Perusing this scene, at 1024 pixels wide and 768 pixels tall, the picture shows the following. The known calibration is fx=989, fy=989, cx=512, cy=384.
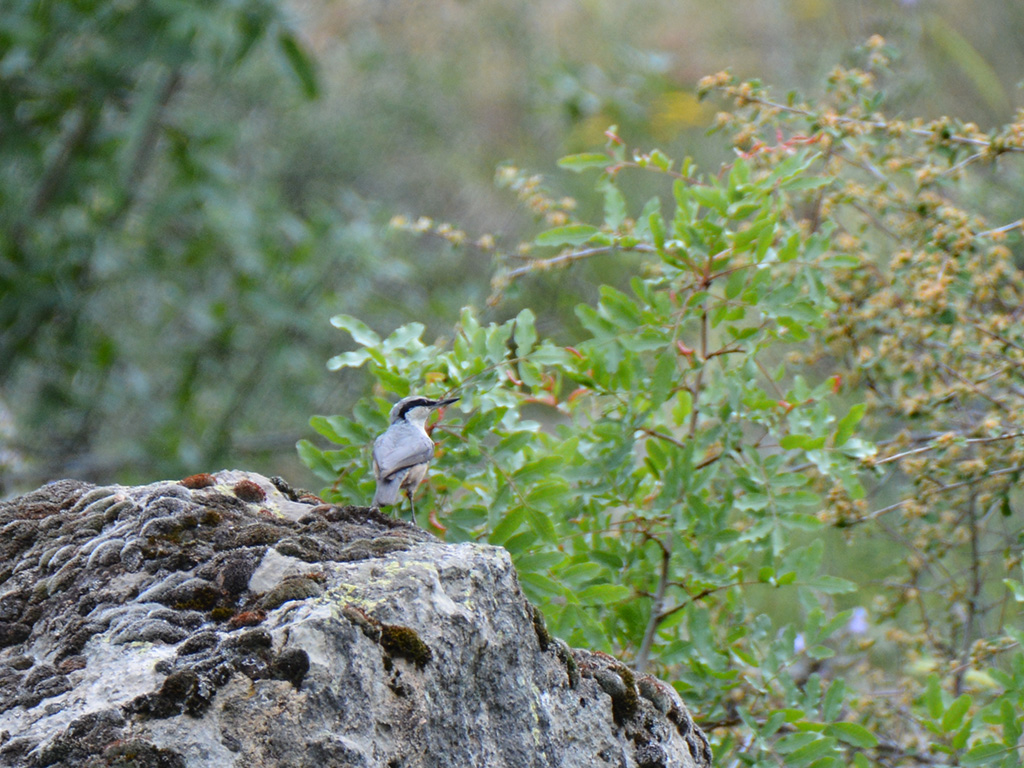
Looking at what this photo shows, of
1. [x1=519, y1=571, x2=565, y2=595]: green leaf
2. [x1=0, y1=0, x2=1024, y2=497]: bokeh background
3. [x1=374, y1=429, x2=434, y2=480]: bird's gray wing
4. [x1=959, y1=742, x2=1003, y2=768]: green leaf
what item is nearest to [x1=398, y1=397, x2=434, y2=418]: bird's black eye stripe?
[x1=374, y1=429, x2=434, y2=480]: bird's gray wing

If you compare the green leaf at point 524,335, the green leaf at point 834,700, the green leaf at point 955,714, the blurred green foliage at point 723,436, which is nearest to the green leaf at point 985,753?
the blurred green foliage at point 723,436

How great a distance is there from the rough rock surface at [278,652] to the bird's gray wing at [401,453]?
204mm

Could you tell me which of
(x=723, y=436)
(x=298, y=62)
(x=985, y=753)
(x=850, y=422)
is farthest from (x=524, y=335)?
(x=298, y=62)

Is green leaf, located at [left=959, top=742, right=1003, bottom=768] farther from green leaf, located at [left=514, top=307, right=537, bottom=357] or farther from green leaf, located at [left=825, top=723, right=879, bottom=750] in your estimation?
green leaf, located at [left=514, top=307, right=537, bottom=357]

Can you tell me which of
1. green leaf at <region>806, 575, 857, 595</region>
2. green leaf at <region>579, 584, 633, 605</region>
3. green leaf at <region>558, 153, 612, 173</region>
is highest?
green leaf at <region>558, 153, 612, 173</region>

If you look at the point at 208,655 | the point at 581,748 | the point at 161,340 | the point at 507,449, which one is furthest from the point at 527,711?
the point at 161,340

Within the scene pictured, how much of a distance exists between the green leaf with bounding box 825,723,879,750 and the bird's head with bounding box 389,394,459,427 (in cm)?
135

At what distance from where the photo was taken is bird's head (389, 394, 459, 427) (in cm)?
272

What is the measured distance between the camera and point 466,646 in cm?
191

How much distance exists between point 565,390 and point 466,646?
171 inches

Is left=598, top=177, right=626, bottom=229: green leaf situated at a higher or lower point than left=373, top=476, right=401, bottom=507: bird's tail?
higher

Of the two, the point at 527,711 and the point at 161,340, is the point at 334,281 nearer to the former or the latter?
the point at 161,340

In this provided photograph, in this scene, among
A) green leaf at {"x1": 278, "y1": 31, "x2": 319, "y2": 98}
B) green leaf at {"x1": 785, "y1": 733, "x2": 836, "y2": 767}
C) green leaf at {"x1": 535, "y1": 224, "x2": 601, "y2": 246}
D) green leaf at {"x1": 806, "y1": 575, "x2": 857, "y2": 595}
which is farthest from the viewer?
green leaf at {"x1": 278, "y1": 31, "x2": 319, "y2": 98}

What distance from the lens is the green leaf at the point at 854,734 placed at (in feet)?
8.41
